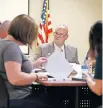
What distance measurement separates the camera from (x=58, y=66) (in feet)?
7.77

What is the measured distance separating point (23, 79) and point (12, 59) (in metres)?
0.19

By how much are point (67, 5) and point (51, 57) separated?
332 cm

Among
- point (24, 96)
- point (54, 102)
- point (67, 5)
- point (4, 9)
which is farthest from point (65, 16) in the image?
point (24, 96)

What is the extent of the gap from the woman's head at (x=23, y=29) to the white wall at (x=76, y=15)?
3.22m

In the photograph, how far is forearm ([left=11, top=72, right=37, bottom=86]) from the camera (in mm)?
2059

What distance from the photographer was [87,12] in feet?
18.4

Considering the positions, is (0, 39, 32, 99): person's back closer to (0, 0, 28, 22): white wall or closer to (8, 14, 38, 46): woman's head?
(8, 14, 38, 46): woman's head

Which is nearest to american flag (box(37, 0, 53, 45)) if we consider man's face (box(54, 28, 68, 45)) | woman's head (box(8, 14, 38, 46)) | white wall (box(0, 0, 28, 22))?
white wall (box(0, 0, 28, 22))

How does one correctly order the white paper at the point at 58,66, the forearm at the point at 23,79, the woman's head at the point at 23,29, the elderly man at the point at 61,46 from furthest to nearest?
the elderly man at the point at 61,46
the white paper at the point at 58,66
the woman's head at the point at 23,29
the forearm at the point at 23,79

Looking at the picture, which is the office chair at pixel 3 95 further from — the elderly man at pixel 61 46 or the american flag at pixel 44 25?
the american flag at pixel 44 25

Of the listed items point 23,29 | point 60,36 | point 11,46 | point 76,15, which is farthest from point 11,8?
point 11,46

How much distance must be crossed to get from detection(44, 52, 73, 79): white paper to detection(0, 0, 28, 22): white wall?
9.72 ft

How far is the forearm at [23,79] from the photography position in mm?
2059

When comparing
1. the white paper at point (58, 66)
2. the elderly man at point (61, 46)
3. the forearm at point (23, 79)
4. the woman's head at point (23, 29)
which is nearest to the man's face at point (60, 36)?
the elderly man at point (61, 46)
